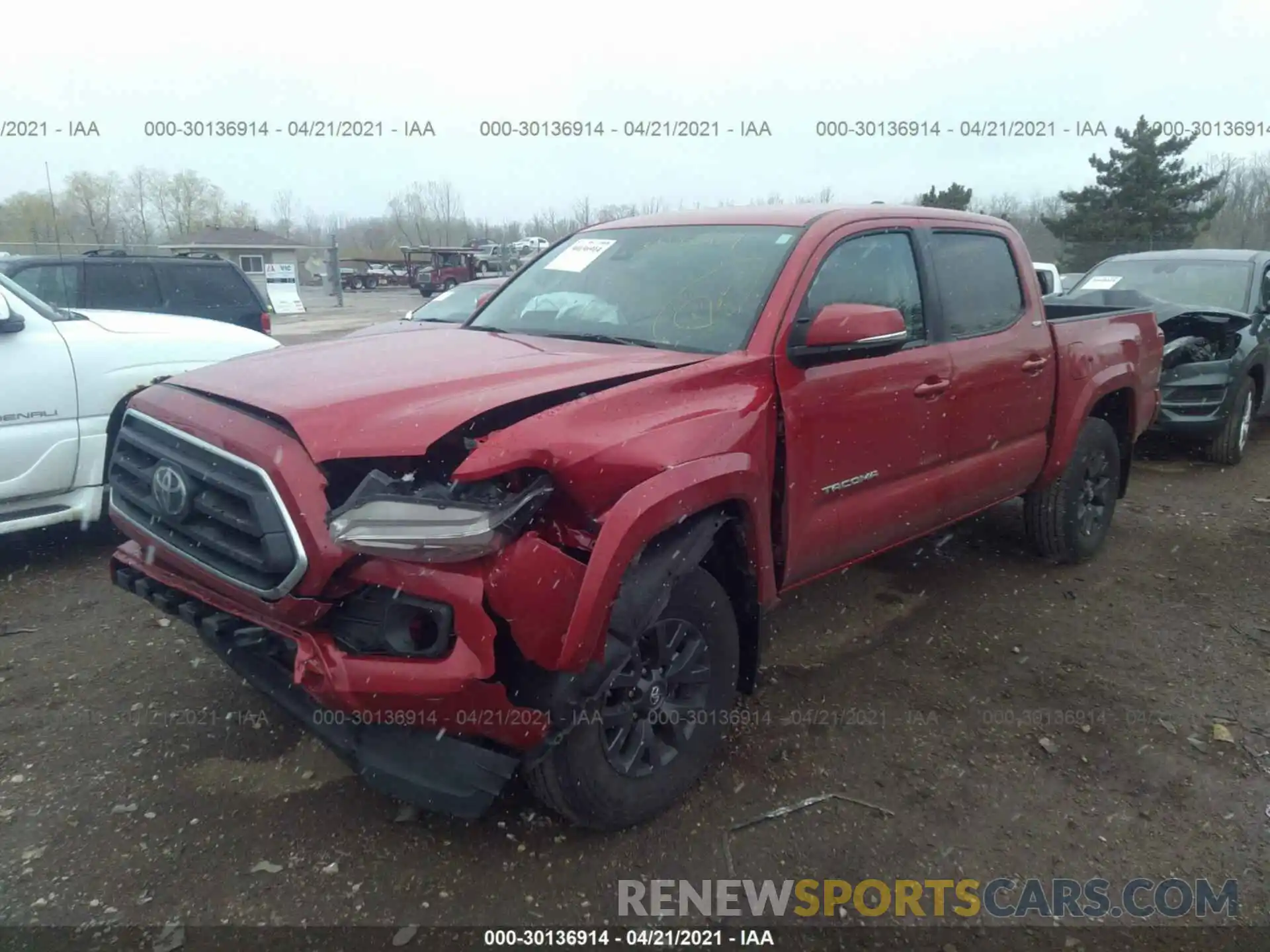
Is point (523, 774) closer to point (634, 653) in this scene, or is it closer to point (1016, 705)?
point (634, 653)

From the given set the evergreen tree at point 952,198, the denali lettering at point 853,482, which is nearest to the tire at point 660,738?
the denali lettering at point 853,482

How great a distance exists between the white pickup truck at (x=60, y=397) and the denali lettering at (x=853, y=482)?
3.73m

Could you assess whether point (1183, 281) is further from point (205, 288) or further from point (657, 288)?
point (205, 288)

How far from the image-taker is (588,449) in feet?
7.72

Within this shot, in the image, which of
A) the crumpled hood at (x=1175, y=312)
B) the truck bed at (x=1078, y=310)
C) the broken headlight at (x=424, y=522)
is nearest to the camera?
the broken headlight at (x=424, y=522)

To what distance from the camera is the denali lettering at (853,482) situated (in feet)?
10.6

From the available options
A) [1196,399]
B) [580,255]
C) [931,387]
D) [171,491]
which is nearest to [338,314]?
[1196,399]

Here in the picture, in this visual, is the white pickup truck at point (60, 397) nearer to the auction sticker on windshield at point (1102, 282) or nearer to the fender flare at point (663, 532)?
the fender flare at point (663, 532)

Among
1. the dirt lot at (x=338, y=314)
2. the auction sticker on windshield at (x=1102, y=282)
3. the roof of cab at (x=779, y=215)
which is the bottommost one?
the dirt lot at (x=338, y=314)

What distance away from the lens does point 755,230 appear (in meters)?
3.50

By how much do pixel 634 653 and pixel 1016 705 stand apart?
74.1 inches

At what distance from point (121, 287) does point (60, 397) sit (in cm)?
543

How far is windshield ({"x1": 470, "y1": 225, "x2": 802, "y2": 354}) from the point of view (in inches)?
125

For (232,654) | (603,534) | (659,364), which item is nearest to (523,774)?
(603,534)
